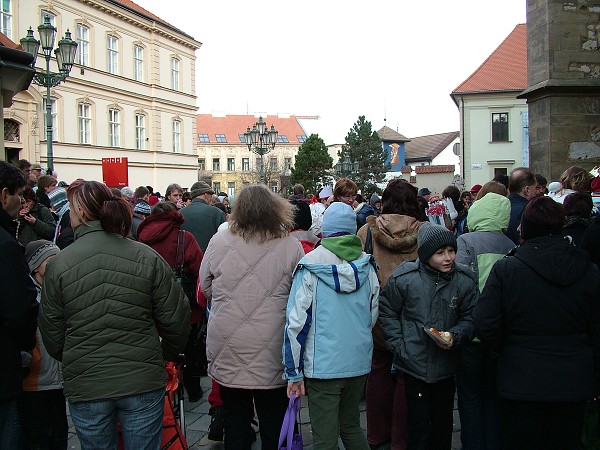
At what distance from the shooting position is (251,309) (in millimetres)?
3619

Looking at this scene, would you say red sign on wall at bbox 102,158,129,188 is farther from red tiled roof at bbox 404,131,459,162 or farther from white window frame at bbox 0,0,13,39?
red tiled roof at bbox 404,131,459,162

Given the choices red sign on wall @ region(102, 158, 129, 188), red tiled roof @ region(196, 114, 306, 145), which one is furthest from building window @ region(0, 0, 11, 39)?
red tiled roof @ region(196, 114, 306, 145)

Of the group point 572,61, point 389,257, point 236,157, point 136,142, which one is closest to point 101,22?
point 136,142

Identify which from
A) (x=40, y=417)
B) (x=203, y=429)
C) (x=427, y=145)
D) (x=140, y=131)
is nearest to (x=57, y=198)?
(x=203, y=429)

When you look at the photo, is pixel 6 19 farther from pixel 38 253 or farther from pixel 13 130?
pixel 38 253

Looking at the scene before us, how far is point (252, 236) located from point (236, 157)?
87.1 m

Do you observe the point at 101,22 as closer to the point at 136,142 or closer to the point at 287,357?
the point at 136,142

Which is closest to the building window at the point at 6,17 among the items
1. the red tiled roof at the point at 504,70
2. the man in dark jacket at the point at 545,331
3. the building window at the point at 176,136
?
the building window at the point at 176,136

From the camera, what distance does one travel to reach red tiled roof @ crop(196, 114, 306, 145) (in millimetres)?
88125

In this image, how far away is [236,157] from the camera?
89.6 meters

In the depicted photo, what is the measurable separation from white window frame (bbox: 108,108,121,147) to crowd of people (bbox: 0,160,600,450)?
3311 cm

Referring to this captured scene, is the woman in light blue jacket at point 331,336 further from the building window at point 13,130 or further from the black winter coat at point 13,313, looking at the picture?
the building window at point 13,130

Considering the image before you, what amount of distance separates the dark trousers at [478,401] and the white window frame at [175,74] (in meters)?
39.2

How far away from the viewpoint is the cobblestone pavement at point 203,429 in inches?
187
